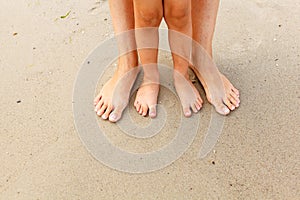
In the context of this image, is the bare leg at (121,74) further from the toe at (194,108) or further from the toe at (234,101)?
the toe at (234,101)

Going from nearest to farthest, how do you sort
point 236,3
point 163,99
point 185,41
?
1. point 185,41
2. point 163,99
3. point 236,3

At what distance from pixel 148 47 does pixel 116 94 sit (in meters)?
0.20

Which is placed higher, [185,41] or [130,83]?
[185,41]

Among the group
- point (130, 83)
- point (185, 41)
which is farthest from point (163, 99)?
point (185, 41)

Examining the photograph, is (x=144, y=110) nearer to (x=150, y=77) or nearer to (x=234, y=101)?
(x=150, y=77)

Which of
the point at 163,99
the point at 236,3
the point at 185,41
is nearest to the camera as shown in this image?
the point at 185,41

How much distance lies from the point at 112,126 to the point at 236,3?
801 millimetres

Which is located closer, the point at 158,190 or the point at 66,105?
the point at 158,190

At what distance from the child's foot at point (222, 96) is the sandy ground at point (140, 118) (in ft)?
0.09

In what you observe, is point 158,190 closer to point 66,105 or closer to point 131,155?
point 131,155

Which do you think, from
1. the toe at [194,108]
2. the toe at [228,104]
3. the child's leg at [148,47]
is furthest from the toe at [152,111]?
the toe at [228,104]

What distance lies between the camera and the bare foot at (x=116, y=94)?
1.29m

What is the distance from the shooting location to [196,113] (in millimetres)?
1278

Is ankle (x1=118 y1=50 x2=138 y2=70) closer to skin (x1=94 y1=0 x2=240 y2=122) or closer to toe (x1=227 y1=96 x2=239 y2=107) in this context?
skin (x1=94 y1=0 x2=240 y2=122)
